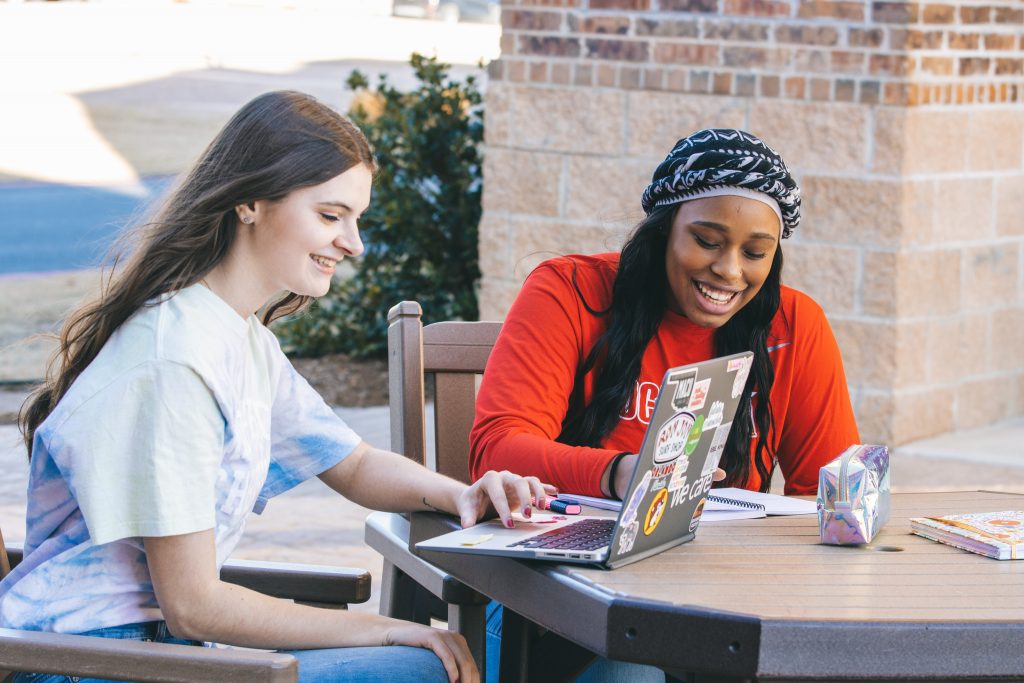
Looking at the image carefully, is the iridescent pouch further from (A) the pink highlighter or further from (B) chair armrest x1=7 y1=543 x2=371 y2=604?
(B) chair armrest x1=7 y1=543 x2=371 y2=604

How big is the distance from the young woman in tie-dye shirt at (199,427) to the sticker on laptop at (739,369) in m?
0.37

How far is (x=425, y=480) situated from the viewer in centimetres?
265

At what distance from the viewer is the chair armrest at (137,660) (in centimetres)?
200

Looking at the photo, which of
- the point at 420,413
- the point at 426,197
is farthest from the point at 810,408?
the point at 426,197

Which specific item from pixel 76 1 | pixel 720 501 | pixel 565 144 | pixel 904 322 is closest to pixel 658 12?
pixel 565 144

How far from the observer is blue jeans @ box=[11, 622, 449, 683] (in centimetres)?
224

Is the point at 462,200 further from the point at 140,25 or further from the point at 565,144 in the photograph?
the point at 140,25

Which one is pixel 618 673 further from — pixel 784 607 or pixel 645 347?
pixel 784 607

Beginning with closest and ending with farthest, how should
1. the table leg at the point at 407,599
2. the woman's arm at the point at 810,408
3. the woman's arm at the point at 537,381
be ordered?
the woman's arm at the point at 537,381, the woman's arm at the point at 810,408, the table leg at the point at 407,599

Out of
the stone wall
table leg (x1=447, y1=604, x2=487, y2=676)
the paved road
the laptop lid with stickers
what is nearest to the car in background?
the paved road

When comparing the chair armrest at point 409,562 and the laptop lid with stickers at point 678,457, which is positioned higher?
the laptop lid with stickers at point 678,457

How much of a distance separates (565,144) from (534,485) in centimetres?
417

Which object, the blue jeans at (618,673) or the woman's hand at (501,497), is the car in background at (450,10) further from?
the woman's hand at (501,497)

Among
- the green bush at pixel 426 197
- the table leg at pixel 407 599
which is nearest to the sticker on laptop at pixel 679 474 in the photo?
the table leg at pixel 407 599
